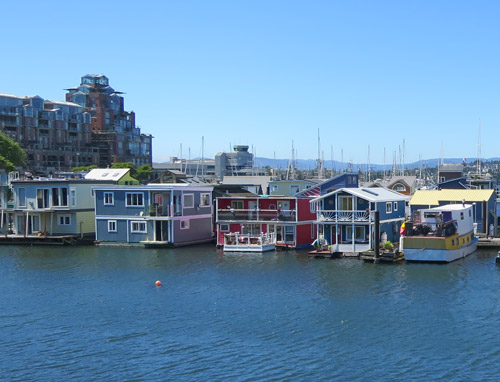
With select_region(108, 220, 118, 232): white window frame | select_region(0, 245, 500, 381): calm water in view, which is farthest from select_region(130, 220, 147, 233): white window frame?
select_region(0, 245, 500, 381): calm water

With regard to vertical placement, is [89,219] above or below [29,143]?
below

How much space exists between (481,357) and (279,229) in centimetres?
3427

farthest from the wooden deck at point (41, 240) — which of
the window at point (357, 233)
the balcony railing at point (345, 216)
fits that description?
the window at point (357, 233)

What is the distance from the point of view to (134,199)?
64.4 meters

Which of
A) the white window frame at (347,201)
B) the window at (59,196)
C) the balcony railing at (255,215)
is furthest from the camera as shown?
the window at (59,196)

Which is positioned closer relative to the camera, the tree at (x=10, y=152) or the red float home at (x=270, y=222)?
the red float home at (x=270, y=222)

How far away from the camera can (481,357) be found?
92.1 ft

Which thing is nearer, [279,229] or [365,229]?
[365,229]

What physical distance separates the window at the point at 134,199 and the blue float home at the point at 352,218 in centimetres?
1833

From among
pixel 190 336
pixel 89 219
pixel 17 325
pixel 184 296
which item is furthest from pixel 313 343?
pixel 89 219

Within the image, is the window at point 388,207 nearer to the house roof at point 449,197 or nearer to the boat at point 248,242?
the house roof at point 449,197

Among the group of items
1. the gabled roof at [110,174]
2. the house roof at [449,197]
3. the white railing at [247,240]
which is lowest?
the white railing at [247,240]

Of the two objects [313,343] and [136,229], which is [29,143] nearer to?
[136,229]

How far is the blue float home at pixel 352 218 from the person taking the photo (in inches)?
2135
